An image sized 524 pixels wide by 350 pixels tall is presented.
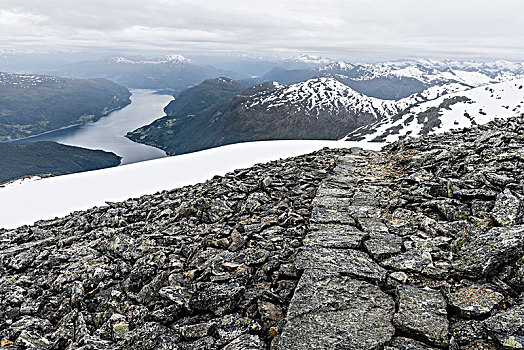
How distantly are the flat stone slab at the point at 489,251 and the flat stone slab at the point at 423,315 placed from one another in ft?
3.40

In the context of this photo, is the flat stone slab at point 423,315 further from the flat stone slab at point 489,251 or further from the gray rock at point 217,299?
the gray rock at point 217,299

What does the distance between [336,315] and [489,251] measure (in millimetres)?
3763

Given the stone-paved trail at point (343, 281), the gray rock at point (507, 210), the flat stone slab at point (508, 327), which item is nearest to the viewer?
the flat stone slab at point (508, 327)

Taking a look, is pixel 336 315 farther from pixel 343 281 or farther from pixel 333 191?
pixel 333 191

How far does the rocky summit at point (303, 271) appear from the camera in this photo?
589 cm

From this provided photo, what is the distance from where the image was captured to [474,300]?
5.81 metres

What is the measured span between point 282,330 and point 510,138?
1467cm

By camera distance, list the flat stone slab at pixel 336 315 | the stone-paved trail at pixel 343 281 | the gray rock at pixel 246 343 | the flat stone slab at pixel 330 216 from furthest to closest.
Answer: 1. the flat stone slab at pixel 330 216
2. the gray rock at pixel 246 343
3. the stone-paved trail at pixel 343 281
4. the flat stone slab at pixel 336 315

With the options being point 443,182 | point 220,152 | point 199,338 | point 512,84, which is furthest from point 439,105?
point 199,338

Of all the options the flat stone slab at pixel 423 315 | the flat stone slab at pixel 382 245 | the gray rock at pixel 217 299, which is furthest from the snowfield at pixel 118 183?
the flat stone slab at pixel 423 315

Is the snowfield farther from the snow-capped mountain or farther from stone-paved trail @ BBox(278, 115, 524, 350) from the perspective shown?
the snow-capped mountain

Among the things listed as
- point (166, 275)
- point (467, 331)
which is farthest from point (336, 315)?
point (166, 275)

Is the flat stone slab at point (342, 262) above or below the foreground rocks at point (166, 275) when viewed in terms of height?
above

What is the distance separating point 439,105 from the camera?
129375 mm
